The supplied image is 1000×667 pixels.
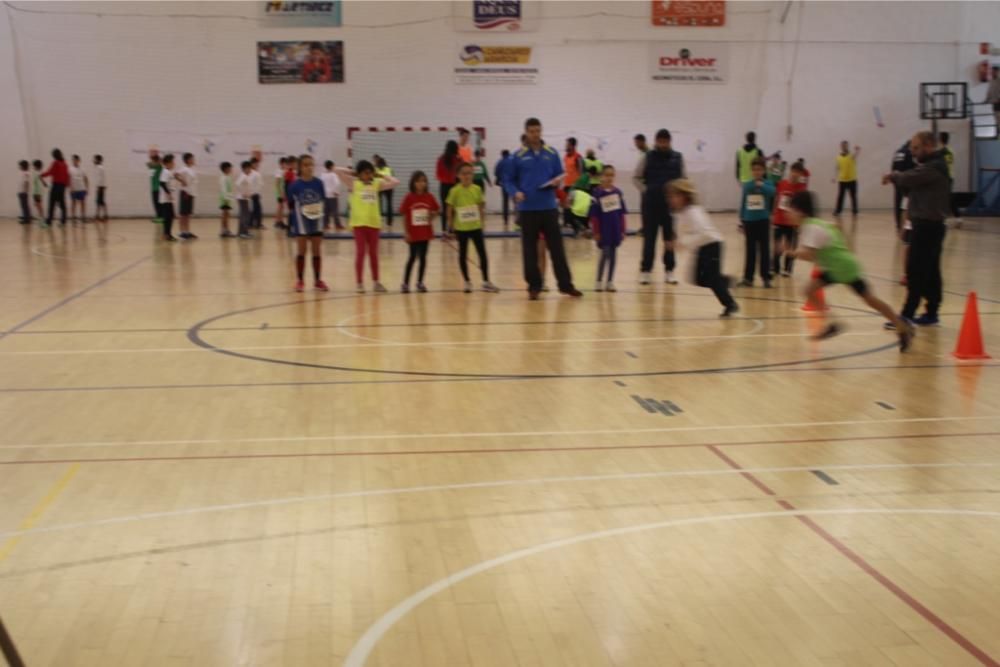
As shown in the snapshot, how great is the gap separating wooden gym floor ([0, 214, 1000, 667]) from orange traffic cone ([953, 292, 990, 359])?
240mm

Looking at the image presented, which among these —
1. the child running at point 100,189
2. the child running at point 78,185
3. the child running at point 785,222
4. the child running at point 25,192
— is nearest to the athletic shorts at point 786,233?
the child running at point 785,222

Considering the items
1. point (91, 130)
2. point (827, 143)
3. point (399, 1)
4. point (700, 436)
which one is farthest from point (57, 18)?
point (700, 436)

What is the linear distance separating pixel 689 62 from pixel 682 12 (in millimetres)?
1384

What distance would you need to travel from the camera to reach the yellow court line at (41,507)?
16.0ft

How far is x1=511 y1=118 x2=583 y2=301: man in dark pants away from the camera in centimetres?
1294

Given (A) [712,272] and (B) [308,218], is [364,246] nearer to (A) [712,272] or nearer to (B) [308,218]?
(B) [308,218]

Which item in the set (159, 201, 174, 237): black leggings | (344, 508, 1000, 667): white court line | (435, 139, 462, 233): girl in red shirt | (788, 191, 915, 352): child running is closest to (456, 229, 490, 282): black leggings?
(435, 139, 462, 233): girl in red shirt

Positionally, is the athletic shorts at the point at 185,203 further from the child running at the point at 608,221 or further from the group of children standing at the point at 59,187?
the child running at the point at 608,221

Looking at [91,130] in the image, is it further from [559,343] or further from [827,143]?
[559,343]

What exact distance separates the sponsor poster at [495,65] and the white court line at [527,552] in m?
26.5

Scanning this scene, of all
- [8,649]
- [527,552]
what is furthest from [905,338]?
[8,649]

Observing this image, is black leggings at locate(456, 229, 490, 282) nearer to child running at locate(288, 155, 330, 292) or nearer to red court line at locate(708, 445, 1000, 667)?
child running at locate(288, 155, 330, 292)

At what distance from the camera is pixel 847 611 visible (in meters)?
4.14

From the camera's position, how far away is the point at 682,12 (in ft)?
101
